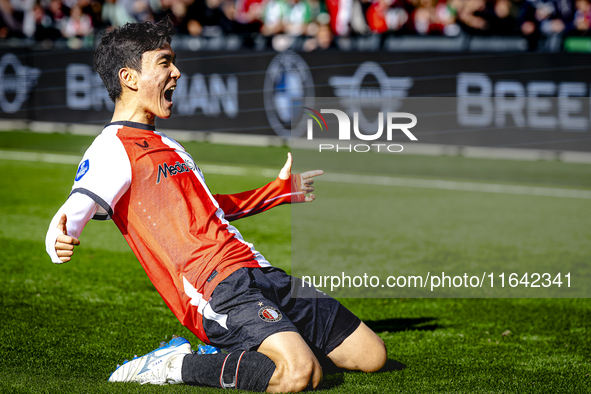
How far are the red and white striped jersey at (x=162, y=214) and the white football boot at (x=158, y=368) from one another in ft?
0.53

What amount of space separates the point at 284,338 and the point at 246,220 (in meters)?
4.79

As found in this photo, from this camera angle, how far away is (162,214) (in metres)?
3.30

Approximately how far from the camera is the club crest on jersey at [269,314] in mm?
3256

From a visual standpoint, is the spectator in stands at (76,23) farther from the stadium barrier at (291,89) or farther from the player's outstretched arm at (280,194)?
the player's outstretched arm at (280,194)

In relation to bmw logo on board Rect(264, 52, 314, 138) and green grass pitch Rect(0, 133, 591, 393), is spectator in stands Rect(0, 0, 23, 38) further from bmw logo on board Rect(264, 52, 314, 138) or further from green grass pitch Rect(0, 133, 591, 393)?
green grass pitch Rect(0, 133, 591, 393)

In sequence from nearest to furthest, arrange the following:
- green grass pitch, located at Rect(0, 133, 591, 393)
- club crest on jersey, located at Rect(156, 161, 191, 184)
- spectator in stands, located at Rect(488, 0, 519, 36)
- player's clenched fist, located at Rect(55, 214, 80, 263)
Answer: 1. player's clenched fist, located at Rect(55, 214, 80, 263)
2. club crest on jersey, located at Rect(156, 161, 191, 184)
3. green grass pitch, located at Rect(0, 133, 591, 393)
4. spectator in stands, located at Rect(488, 0, 519, 36)

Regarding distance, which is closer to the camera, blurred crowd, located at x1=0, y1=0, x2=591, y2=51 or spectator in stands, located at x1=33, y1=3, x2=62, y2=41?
blurred crowd, located at x1=0, y1=0, x2=591, y2=51

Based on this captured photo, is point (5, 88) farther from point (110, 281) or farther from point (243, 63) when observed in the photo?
point (110, 281)

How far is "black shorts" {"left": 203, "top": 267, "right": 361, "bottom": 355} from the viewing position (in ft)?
10.7

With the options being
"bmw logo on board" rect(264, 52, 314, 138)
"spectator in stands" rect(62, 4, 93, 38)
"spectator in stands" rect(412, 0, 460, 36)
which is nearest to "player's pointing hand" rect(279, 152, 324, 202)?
"bmw logo on board" rect(264, 52, 314, 138)

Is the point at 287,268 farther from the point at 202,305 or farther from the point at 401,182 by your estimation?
the point at 401,182

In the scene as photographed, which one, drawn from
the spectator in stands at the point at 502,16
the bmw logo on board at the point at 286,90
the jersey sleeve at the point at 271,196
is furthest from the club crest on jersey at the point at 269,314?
the spectator in stands at the point at 502,16

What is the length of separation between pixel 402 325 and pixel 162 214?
2157 millimetres

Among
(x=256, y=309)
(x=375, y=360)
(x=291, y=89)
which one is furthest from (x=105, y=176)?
(x=291, y=89)
